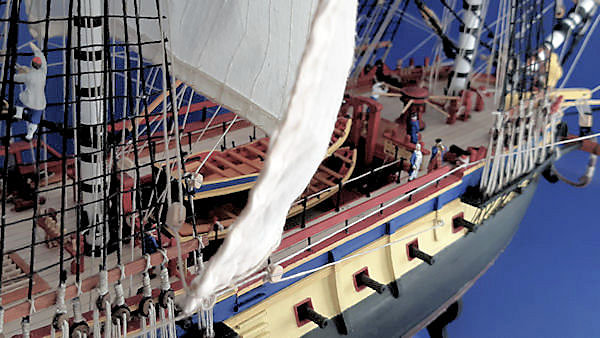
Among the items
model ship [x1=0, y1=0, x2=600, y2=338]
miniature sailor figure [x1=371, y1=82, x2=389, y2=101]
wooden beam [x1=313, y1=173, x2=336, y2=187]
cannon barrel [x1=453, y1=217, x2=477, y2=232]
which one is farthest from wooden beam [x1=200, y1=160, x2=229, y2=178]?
cannon barrel [x1=453, y1=217, x2=477, y2=232]

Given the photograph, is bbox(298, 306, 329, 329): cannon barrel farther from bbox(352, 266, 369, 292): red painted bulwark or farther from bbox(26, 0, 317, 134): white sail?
bbox(26, 0, 317, 134): white sail

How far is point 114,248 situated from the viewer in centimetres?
462

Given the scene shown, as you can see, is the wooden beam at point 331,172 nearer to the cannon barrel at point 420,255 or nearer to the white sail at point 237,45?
the cannon barrel at point 420,255

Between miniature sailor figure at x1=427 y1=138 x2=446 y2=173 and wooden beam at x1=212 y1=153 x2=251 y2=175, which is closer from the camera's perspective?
wooden beam at x1=212 y1=153 x2=251 y2=175

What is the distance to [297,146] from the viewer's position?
7.23 feet

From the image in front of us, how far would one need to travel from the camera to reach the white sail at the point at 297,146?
2064 millimetres

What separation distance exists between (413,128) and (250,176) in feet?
7.06

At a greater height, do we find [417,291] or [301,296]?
[301,296]

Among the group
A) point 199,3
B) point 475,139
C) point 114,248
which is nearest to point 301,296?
point 114,248

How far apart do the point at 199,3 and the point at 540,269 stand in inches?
240

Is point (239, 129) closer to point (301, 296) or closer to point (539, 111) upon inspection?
point (301, 296)

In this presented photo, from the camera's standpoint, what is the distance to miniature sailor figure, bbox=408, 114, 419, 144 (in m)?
6.57

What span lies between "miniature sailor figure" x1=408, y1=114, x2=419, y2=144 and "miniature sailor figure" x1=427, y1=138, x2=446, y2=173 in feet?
1.08

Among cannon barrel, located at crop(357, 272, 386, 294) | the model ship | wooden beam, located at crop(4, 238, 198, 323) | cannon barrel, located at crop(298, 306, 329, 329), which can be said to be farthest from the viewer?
cannon barrel, located at crop(357, 272, 386, 294)
